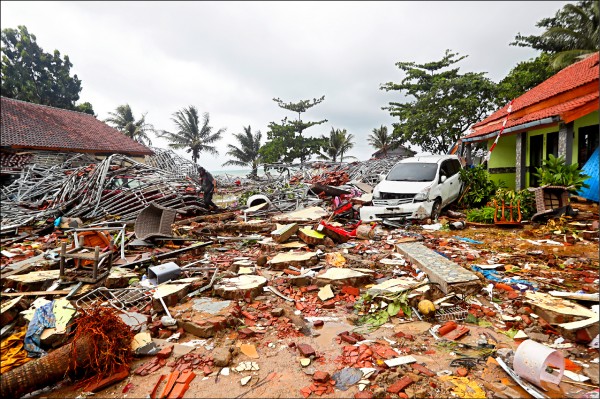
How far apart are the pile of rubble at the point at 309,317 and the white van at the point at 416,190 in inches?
46.4

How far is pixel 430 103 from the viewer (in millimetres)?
22906

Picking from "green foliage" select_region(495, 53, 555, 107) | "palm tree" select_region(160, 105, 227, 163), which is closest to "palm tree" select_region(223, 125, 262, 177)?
"palm tree" select_region(160, 105, 227, 163)

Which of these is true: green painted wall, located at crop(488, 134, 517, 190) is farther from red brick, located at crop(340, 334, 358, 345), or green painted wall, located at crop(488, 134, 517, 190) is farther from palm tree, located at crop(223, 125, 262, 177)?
palm tree, located at crop(223, 125, 262, 177)

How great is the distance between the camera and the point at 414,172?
9.59m

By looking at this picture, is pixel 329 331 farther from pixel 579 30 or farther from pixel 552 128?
pixel 579 30

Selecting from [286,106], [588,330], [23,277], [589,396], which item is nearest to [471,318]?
[588,330]

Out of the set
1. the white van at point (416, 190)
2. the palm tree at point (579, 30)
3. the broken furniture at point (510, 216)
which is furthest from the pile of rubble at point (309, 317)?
the palm tree at point (579, 30)

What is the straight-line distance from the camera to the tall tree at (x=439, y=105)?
2109 centimetres

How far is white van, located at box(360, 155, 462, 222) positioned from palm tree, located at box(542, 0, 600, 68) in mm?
14024

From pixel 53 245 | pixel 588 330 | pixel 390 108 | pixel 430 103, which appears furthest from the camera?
pixel 390 108

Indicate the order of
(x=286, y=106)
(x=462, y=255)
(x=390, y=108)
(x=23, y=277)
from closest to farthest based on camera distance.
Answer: (x=23, y=277) → (x=462, y=255) → (x=390, y=108) → (x=286, y=106)

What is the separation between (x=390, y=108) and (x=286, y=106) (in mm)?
11296

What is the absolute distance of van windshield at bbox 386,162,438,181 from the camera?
9289 millimetres

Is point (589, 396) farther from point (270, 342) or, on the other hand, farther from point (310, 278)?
point (310, 278)
